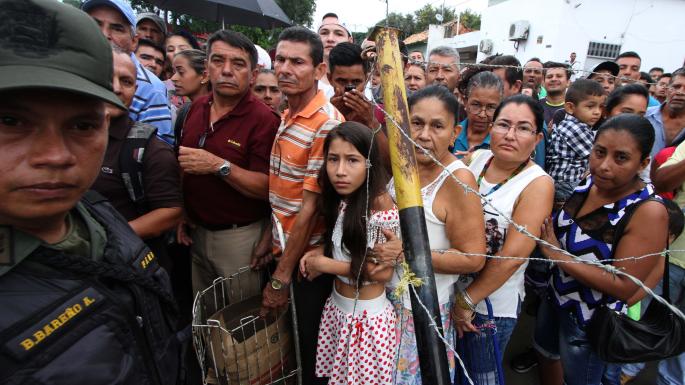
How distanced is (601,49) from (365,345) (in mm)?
18808

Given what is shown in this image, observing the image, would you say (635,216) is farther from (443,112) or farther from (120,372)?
(120,372)

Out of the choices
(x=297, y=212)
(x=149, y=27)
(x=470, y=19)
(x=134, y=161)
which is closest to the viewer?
(x=134, y=161)

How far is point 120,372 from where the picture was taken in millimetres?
814

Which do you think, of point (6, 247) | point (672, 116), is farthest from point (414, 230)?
point (672, 116)

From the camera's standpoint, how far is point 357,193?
6.36 feet

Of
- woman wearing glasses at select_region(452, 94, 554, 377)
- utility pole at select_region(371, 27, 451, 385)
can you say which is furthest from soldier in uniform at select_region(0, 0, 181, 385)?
woman wearing glasses at select_region(452, 94, 554, 377)

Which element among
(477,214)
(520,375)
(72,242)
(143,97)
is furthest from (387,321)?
(143,97)

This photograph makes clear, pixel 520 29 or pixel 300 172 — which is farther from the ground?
pixel 520 29

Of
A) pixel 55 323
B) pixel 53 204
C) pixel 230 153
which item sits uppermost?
pixel 53 204

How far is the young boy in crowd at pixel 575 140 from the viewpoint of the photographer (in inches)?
119

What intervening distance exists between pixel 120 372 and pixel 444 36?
30.9 meters

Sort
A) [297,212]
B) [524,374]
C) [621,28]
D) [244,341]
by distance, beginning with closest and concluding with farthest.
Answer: [244,341], [297,212], [524,374], [621,28]

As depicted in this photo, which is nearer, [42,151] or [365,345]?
[42,151]

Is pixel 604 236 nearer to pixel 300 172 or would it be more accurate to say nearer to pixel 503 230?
pixel 503 230
